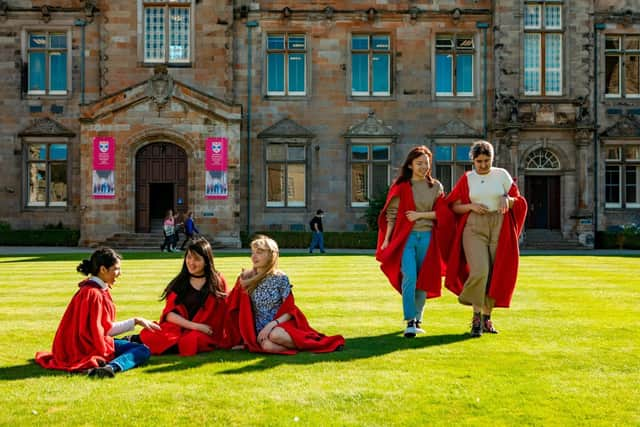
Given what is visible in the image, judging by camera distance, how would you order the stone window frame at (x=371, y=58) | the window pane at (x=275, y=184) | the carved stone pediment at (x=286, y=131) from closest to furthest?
the carved stone pediment at (x=286, y=131), the window pane at (x=275, y=184), the stone window frame at (x=371, y=58)

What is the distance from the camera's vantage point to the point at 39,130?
104 feet

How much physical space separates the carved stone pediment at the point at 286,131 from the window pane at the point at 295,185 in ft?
4.38

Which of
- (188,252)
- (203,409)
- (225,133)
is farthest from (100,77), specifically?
(203,409)

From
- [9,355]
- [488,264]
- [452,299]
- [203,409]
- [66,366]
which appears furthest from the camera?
[452,299]

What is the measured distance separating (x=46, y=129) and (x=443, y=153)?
16915mm

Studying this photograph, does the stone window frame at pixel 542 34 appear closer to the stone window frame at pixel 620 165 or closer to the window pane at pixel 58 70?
the stone window frame at pixel 620 165

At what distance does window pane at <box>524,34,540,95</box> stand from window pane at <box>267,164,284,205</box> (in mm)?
11083

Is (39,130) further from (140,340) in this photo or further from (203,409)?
(203,409)

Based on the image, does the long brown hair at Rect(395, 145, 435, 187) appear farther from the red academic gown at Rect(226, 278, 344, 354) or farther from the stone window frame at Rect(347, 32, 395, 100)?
the stone window frame at Rect(347, 32, 395, 100)

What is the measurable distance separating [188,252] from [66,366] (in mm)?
1645

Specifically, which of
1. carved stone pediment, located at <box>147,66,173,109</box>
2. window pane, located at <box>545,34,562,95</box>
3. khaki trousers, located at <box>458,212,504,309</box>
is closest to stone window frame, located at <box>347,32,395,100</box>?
window pane, located at <box>545,34,562,95</box>

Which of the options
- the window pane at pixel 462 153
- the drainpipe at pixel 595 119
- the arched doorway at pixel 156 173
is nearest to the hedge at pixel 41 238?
the arched doorway at pixel 156 173

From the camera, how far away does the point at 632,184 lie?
108 ft

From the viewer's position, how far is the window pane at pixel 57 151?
105 feet
